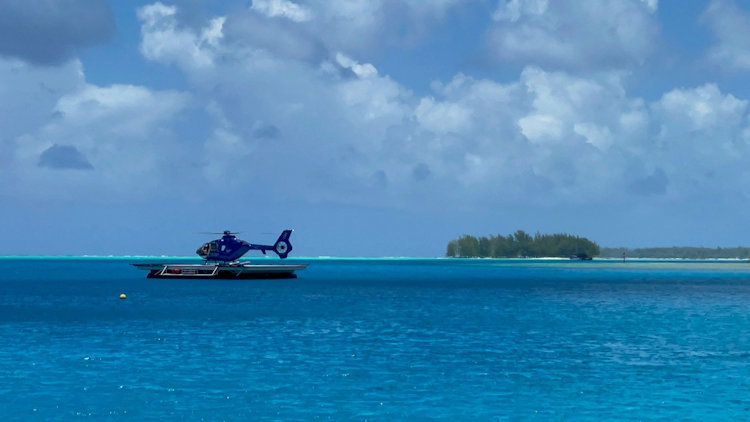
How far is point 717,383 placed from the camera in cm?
4434

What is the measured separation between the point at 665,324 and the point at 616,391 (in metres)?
40.7

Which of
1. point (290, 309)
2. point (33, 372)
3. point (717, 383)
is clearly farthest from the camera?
point (290, 309)

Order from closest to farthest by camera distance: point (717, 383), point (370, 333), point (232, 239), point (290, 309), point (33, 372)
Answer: point (717, 383)
point (33, 372)
point (370, 333)
point (290, 309)
point (232, 239)

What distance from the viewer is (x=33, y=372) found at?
47375 mm

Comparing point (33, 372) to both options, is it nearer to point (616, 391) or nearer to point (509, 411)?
point (509, 411)

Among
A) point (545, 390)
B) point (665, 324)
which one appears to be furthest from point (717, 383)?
point (665, 324)

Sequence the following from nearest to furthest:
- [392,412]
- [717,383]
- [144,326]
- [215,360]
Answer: [392,412]
[717,383]
[215,360]
[144,326]

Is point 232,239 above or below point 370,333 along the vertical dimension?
above

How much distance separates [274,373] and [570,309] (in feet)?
196

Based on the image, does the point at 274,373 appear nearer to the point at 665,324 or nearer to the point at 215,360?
the point at 215,360

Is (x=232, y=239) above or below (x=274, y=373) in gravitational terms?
above

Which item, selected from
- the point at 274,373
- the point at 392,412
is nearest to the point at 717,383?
the point at 392,412

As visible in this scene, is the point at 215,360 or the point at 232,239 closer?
the point at 215,360

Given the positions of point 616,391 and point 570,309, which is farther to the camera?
point 570,309
